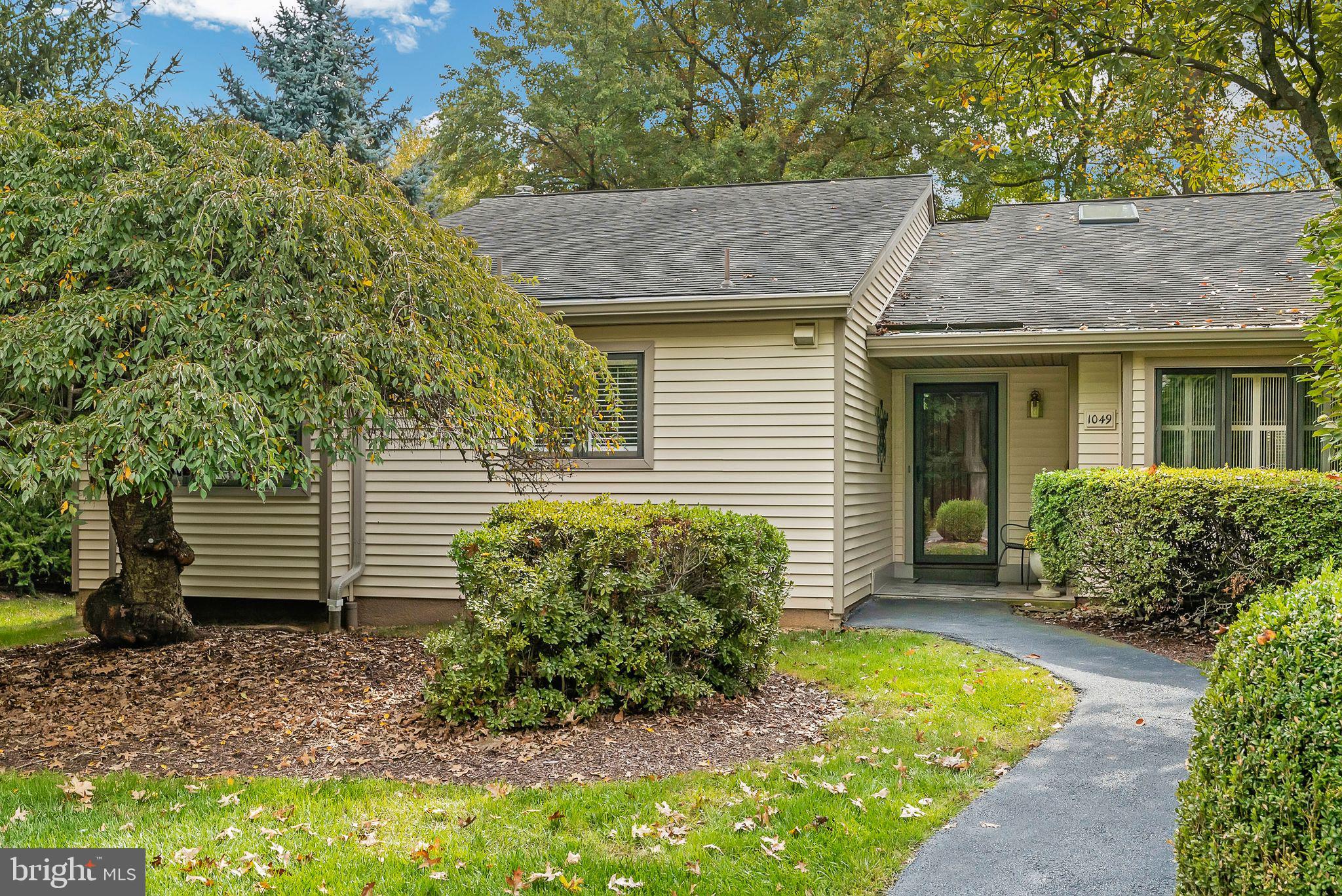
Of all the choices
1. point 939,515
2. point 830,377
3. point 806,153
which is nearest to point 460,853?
point 830,377

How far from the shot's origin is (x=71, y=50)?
49.6 feet

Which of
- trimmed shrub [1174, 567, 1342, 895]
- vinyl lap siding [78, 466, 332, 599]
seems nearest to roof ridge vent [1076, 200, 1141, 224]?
vinyl lap siding [78, 466, 332, 599]

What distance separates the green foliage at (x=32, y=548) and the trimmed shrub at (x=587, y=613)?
841cm

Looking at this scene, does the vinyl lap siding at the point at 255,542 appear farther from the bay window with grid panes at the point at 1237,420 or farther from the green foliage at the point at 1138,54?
the bay window with grid panes at the point at 1237,420

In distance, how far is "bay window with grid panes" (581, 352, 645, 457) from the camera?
9172 millimetres

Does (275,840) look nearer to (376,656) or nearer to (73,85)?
(376,656)

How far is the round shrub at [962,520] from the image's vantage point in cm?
1091

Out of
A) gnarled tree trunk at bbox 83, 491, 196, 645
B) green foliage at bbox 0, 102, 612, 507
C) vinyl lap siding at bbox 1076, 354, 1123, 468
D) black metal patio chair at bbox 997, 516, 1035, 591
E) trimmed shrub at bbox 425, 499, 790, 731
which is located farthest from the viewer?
black metal patio chair at bbox 997, 516, 1035, 591

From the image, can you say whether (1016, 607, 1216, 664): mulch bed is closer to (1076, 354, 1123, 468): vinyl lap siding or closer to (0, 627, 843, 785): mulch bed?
(1076, 354, 1123, 468): vinyl lap siding

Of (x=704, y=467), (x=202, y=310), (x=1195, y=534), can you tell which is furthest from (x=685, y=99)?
(x=202, y=310)

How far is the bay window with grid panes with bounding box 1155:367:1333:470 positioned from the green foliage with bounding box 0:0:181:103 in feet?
47.0

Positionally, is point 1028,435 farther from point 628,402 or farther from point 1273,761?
point 1273,761

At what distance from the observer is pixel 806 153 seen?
20359mm

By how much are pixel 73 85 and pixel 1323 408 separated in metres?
16.8
